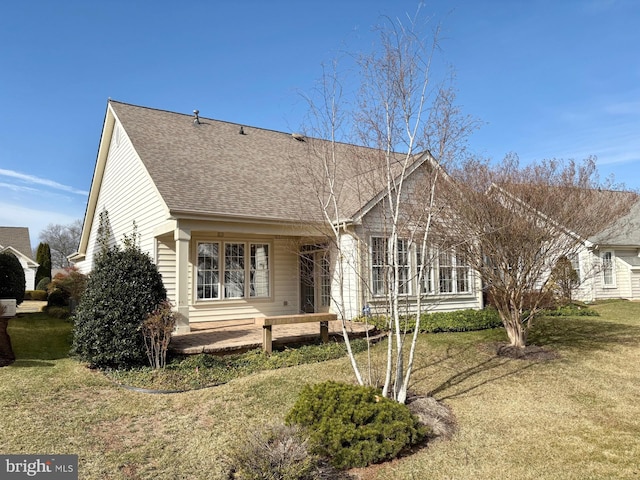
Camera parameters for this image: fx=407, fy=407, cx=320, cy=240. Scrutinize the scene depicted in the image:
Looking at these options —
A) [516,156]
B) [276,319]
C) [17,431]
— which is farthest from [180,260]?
[516,156]

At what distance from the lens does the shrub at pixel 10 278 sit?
1642 cm

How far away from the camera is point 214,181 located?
12.0 m

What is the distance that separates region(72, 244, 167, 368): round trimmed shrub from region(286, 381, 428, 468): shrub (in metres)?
4.31

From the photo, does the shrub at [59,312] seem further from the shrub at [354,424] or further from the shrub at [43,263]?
the shrub at [43,263]

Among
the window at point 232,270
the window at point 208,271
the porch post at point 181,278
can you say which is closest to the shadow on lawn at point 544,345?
the porch post at point 181,278

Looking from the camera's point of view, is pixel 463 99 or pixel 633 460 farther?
pixel 463 99

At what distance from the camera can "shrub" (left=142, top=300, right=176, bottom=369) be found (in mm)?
7445

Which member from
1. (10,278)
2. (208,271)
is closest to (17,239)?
(10,278)

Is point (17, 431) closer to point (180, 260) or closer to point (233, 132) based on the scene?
point (180, 260)

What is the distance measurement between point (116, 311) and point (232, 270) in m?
4.91

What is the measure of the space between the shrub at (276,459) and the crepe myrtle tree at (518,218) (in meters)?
5.91

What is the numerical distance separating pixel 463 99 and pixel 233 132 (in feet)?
38.7

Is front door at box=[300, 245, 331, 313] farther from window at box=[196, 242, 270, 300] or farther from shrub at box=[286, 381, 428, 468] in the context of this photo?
shrub at box=[286, 381, 428, 468]

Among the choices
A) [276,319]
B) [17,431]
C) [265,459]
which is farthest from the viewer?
[276,319]
